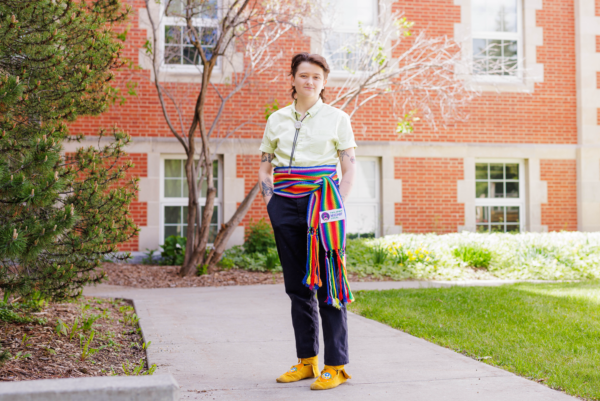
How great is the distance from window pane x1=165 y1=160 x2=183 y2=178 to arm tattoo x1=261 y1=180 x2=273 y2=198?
7818 millimetres

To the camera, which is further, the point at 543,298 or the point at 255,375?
the point at 543,298

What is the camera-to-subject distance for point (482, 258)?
349 inches

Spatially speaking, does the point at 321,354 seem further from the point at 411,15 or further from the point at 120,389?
the point at 411,15

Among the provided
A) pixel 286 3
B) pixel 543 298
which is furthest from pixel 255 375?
pixel 286 3

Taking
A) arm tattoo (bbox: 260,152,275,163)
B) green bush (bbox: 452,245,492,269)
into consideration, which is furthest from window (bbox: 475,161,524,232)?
arm tattoo (bbox: 260,152,275,163)

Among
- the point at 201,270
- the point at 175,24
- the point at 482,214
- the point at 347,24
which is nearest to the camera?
the point at 201,270

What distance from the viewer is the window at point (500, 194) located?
12.1 meters

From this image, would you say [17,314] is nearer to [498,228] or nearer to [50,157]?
[50,157]

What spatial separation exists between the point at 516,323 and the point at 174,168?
7.53 m

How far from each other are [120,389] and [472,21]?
11736mm

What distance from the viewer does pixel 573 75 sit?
12031mm

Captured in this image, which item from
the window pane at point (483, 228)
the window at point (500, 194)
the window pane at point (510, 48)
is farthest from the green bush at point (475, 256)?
the window pane at point (510, 48)


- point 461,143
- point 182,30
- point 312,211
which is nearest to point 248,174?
point 182,30

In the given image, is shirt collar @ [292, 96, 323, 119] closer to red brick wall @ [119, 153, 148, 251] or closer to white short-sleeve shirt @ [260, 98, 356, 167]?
white short-sleeve shirt @ [260, 98, 356, 167]
